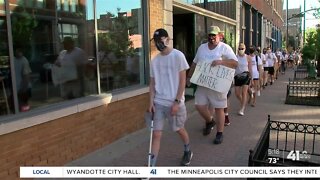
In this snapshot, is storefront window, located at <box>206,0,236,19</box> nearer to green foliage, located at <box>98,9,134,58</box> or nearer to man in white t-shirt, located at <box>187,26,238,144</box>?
green foliage, located at <box>98,9,134,58</box>

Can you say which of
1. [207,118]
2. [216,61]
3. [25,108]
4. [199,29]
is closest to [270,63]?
[199,29]

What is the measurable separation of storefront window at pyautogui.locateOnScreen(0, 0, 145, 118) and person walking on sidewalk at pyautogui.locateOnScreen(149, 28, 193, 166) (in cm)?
153

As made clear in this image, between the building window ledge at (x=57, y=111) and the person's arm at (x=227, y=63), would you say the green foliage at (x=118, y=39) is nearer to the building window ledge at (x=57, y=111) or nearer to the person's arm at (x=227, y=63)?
the building window ledge at (x=57, y=111)

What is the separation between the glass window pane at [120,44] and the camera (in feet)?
20.8

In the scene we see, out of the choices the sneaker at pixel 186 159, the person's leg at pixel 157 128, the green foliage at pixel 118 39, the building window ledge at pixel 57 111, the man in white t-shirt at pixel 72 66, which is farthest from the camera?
the green foliage at pixel 118 39

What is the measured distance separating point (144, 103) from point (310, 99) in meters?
5.64

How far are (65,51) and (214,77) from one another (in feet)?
7.60

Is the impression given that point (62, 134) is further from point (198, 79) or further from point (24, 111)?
point (198, 79)

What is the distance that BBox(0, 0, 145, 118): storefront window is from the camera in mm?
4529

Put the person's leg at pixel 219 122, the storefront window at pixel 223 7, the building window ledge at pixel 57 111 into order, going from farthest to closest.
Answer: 1. the storefront window at pixel 223 7
2. the person's leg at pixel 219 122
3. the building window ledge at pixel 57 111

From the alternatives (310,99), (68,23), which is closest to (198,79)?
(68,23)

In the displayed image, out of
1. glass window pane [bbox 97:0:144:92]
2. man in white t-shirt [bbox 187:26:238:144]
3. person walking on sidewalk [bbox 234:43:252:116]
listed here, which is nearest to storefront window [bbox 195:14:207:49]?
person walking on sidewalk [bbox 234:43:252:116]

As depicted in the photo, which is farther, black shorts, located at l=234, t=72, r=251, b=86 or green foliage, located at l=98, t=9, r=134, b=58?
black shorts, located at l=234, t=72, r=251, b=86

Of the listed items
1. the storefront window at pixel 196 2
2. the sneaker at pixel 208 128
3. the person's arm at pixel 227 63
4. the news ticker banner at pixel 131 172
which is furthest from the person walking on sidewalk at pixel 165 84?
the storefront window at pixel 196 2
